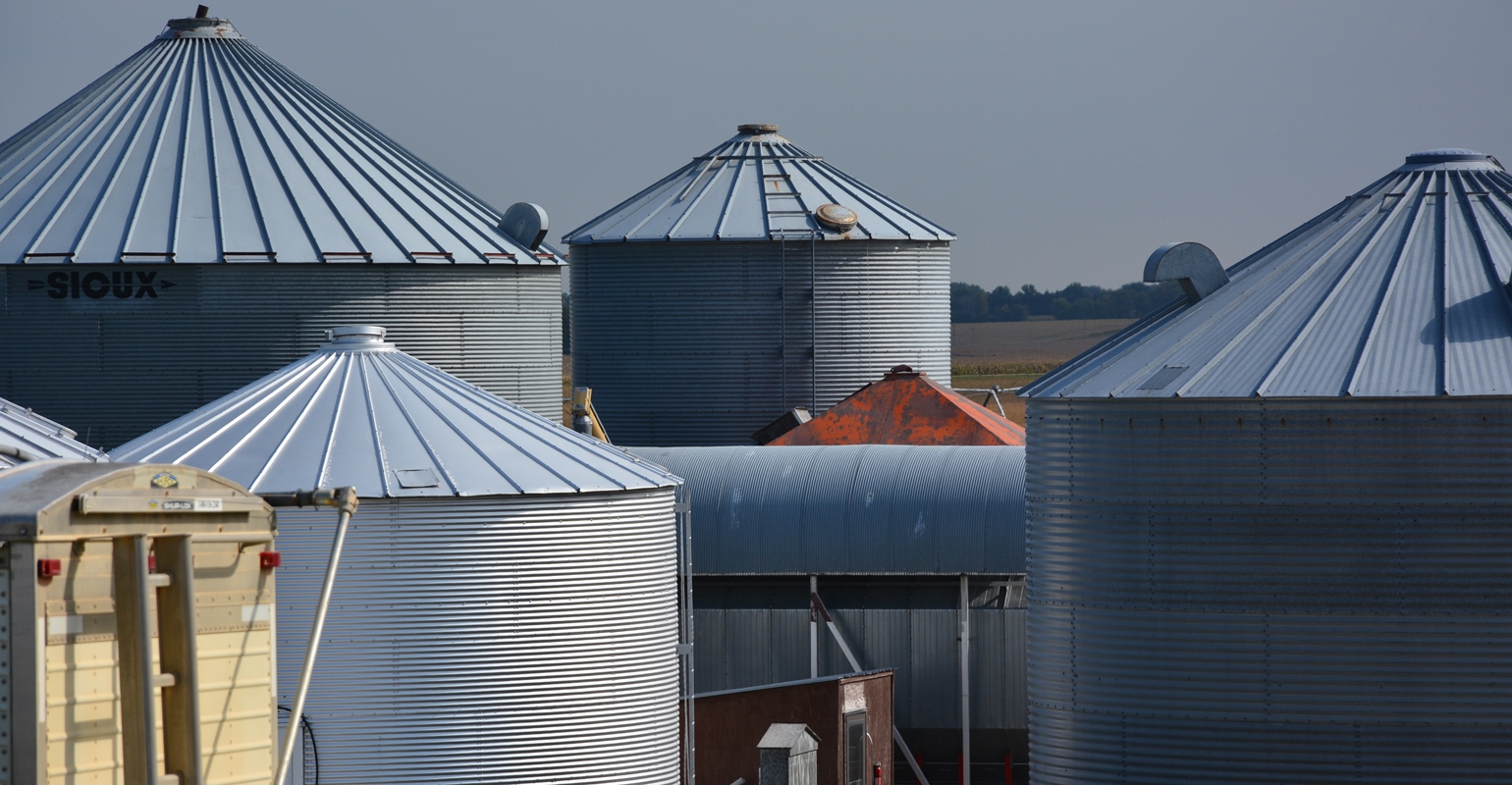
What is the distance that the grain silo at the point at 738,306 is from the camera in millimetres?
39719

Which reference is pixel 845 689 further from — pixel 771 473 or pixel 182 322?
pixel 182 322

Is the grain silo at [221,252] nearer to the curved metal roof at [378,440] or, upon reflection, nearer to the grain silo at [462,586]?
the curved metal roof at [378,440]

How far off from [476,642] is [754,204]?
70.1ft

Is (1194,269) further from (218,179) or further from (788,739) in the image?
(218,179)

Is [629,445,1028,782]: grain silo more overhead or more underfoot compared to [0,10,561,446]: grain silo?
more underfoot

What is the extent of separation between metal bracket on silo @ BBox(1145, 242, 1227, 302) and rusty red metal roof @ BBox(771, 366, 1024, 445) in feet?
37.1

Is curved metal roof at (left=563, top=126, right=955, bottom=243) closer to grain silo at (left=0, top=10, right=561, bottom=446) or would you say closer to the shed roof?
grain silo at (left=0, top=10, right=561, bottom=446)

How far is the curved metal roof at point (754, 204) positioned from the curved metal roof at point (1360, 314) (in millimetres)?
16200

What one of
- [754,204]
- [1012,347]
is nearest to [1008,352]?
[1012,347]

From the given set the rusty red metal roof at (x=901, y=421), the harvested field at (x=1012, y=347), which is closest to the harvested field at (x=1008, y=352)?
the harvested field at (x=1012, y=347)

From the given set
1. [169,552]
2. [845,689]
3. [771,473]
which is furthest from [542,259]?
[169,552]

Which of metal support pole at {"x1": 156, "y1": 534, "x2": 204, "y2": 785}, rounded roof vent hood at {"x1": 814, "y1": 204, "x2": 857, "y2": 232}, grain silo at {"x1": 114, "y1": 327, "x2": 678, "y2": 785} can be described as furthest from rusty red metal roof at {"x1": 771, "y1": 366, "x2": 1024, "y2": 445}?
metal support pole at {"x1": 156, "y1": 534, "x2": 204, "y2": 785}

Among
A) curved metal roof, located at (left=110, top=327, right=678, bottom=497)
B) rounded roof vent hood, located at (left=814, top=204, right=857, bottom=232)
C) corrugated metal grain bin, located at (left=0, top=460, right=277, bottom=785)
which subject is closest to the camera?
corrugated metal grain bin, located at (left=0, top=460, right=277, bottom=785)

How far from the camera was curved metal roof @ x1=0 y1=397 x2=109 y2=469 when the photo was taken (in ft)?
68.4
